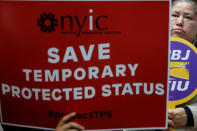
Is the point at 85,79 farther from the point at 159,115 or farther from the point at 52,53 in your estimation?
the point at 159,115

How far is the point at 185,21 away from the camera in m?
1.19

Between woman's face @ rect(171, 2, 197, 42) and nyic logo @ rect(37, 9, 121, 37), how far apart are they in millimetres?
553

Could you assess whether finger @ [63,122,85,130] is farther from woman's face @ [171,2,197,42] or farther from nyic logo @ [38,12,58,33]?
woman's face @ [171,2,197,42]

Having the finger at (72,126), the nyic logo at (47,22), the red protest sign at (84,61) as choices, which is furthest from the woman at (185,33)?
the nyic logo at (47,22)

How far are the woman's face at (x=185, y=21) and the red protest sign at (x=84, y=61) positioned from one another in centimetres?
41

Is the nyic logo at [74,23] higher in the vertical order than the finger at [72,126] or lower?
higher

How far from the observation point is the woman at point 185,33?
1.11 metres

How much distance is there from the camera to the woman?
1110 mm

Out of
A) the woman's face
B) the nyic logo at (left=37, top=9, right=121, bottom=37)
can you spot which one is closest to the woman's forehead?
the woman's face

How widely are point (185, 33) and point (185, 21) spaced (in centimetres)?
6

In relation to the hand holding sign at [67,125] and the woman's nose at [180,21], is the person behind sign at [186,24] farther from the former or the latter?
the hand holding sign at [67,125]

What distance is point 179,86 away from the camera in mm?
1095

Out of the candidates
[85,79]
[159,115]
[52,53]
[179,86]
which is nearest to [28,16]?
[52,53]

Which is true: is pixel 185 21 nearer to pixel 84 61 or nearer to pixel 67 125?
pixel 84 61
